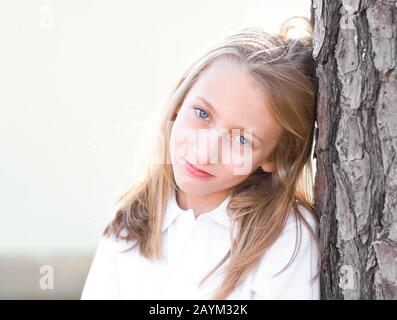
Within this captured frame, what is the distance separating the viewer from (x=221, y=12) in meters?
4.12

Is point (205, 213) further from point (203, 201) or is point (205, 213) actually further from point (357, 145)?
point (357, 145)

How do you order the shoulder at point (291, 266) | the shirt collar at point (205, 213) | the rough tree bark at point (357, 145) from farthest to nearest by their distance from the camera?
the shirt collar at point (205, 213)
the shoulder at point (291, 266)
the rough tree bark at point (357, 145)

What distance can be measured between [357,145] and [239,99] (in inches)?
11.8

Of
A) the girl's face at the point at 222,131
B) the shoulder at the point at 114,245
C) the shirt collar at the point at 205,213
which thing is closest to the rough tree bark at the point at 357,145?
the girl's face at the point at 222,131

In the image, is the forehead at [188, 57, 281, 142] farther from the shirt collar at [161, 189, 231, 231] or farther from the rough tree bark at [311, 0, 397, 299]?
the shirt collar at [161, 189, 231, 231]

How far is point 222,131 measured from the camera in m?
1.60

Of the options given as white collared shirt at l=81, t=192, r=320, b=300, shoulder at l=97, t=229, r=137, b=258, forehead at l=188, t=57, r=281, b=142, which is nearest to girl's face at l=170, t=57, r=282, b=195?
forehead at l=188, t=57, r=281, b=142

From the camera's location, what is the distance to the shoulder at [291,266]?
158 cm

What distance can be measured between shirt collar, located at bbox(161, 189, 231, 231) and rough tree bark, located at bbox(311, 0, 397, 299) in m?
0.25

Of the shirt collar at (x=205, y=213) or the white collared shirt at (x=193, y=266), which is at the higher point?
the shirt collar at (x=205, y=213)

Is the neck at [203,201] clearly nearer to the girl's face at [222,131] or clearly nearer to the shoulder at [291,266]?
the girl's face at [222,131]

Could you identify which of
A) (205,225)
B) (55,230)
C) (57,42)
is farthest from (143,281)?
(57,42)

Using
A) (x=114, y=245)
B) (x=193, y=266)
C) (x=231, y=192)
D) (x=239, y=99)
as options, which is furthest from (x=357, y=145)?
(x=114, y=245)

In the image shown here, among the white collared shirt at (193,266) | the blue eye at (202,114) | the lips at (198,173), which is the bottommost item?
the white collared shirt at (193,266)
